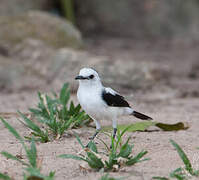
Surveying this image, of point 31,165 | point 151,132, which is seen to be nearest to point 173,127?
point 151,132

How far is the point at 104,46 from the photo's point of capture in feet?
39.2

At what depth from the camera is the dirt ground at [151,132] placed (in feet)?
11.0

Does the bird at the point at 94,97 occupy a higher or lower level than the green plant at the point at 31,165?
higher

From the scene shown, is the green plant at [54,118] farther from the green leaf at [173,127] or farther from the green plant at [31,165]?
the green leaf at [173,127]

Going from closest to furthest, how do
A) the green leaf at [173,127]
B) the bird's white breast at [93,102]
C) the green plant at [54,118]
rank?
the bird's white breast at [93,102]
the green plant at [54,118]
the green leaf at [173,127]

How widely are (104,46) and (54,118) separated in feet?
25.8

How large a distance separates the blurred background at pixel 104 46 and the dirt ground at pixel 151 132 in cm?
4

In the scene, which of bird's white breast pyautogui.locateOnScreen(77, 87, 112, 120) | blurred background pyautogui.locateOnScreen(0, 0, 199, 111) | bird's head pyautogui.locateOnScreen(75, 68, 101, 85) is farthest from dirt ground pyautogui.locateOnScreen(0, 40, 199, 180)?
bird's head pyautogui.locateOnScreen(75, 68, 101, 85)

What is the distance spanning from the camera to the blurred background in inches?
301

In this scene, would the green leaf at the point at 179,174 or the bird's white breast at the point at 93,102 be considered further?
the bird's white breast at the point at 93,102

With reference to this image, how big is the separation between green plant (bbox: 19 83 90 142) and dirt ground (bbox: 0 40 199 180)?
0.33 ft

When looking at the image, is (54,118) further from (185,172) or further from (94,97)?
(185,172)

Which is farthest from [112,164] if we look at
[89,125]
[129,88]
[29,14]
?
[29,14]

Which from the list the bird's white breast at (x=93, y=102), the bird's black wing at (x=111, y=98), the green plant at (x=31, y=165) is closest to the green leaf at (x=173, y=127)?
the bird's black wing at (x=111, y=98)
